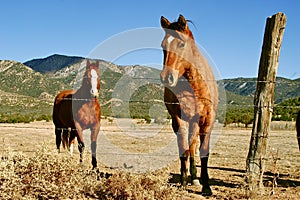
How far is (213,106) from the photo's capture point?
6.52 metres

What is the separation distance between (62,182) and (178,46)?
2.76 m

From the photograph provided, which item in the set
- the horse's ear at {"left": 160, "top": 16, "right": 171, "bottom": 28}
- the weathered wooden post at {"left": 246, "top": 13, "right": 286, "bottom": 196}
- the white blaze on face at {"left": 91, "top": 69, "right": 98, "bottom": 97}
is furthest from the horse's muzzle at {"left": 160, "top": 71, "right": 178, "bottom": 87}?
the white blaze on face at {"left": 91, "top": 69, "right": 98, "bottom": 97}

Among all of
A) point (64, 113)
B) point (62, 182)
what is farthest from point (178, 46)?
point (64, 113)

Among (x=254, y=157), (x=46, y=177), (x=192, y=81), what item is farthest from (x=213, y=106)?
(x=46, y=177)

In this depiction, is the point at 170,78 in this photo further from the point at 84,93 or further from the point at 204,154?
the point at 84,93

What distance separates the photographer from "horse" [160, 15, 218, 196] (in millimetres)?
5993

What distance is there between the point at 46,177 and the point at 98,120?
3771mm

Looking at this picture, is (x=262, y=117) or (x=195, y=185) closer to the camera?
(x=262, y=117)

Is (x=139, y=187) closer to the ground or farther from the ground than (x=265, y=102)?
closer to the ground

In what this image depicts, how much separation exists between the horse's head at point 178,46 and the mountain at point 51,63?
442 ft

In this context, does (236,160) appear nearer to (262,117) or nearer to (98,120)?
(98,120)

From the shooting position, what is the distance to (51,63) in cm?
15062

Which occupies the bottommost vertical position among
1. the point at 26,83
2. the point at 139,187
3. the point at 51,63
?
the point at 139,187

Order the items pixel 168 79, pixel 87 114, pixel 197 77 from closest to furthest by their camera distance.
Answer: pixel 168 79 < pixel 197 77 < pixel 87 114
